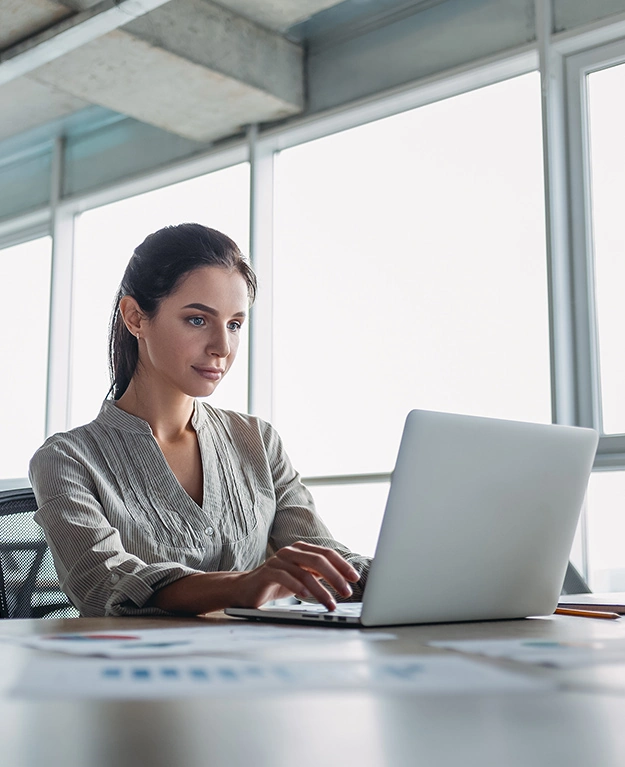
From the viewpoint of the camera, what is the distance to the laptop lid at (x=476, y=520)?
3.24 ft

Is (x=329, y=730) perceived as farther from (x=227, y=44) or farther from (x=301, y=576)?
(x=227, y=44)

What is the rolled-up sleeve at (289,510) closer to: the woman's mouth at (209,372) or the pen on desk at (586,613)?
the woman's mouth at (209,372)

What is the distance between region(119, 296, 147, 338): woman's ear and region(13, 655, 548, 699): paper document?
4.21 ft

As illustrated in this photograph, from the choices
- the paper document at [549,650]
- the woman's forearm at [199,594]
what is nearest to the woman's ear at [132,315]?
the woman's forearm at [199,594]

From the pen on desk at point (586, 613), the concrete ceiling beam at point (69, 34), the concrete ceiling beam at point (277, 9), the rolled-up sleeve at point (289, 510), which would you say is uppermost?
the concrete ceiling beam at point (277, 9)

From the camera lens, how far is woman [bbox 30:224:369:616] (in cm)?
138

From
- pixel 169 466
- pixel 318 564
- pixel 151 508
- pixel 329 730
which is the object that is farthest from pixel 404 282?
pixel 329 730

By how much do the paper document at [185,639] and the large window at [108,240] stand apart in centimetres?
383

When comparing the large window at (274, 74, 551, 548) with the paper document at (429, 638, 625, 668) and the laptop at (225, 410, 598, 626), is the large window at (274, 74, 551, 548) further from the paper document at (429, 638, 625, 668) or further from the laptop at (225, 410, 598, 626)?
the paper document at (429, 638, 625, 668)

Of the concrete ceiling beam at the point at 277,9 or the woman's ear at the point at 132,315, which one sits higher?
the concrete ceiling beam at the point at 277,9

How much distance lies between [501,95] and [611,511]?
176cm

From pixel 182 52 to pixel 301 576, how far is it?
335 centimetres

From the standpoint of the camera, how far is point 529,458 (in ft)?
3.60

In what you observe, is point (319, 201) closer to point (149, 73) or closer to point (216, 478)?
point (149, 73)
